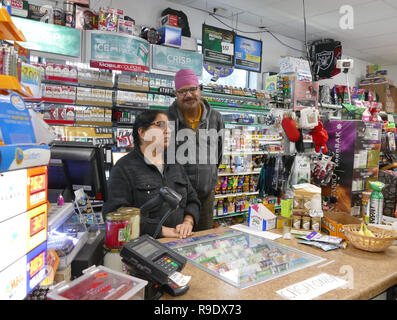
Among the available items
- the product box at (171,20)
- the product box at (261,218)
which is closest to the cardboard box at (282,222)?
the product box at (261,218)

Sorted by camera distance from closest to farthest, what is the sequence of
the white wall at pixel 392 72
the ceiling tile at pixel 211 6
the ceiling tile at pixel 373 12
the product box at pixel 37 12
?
the product box at pixel 37 12 → the ceiling tile at pixel 373 12 → the ceiling tile at pixel 211 6 → the white wall at pixel 392 72

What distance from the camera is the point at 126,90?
4121 millimetres

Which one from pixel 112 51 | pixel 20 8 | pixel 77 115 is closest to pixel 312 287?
pixel 77 115

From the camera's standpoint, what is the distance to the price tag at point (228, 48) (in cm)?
541

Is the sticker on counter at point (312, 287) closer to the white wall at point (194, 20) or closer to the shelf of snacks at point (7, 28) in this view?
the shelf of snacks at point (7, 28)

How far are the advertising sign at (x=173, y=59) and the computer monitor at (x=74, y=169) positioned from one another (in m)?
2.78

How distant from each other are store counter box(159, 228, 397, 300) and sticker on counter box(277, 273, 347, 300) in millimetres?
24

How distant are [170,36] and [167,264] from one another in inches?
156

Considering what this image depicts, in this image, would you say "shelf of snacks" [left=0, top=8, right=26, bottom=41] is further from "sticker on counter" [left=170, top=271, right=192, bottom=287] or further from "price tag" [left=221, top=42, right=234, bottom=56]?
"price tag" [left=221, top=42, right=234, bottom=56]

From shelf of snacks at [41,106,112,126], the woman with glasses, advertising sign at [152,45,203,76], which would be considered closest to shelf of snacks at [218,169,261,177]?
advertising sign at [152,45,203,76]
